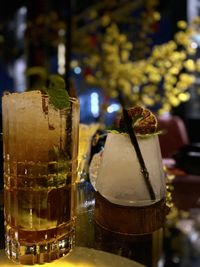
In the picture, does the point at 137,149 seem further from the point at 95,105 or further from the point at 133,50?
the point at 133,50

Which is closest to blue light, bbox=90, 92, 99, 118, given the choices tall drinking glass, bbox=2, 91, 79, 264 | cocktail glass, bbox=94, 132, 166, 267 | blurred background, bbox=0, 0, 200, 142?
blurred background, bbox=0, 0, 200, 142

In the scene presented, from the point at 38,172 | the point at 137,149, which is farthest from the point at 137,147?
the point at 38,172

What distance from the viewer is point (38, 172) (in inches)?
28.9

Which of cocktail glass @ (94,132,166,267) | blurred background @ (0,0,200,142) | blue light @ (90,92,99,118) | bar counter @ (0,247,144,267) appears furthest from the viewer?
blurred background @ (0,0,200,142)

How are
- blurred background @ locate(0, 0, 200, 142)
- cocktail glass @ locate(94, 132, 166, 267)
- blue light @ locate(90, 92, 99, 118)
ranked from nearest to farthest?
1. cocktail glass @ locate(94, 132, 166, 267)
2. blue light @ locate(90, 92, 99, 118)
3. blurred background @ locate(0, 0, 200, 142)

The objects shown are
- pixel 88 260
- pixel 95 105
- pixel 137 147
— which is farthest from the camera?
pixel 95 105

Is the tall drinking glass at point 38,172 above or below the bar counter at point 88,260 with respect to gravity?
above

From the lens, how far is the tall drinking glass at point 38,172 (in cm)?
71

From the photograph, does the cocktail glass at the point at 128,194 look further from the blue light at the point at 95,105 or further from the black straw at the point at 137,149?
the blue light at the point at 95,105

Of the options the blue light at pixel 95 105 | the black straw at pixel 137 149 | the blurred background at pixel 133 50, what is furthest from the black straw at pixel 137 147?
the blurred background at pixel 133 50

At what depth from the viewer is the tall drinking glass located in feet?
2.34

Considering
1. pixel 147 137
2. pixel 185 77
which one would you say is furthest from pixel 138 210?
pixel 185 77

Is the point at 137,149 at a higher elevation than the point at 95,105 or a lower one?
lower

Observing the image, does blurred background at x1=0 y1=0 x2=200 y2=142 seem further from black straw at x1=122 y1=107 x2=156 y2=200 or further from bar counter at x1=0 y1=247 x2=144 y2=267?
bar counter at x1=0 y1=247 x2=144 y2=267
